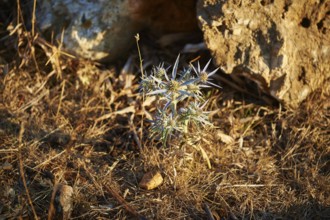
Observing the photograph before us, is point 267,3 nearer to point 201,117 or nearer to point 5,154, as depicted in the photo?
point 201,117

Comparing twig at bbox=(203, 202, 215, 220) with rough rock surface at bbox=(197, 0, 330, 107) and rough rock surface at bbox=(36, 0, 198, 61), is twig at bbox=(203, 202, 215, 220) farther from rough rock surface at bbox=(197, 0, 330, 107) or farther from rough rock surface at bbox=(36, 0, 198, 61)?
rough rock surface at bbox=(36, 0, 198, 61)

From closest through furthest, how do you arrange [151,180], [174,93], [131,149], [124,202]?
[174,93], [124,202], [151,180], [131,149]

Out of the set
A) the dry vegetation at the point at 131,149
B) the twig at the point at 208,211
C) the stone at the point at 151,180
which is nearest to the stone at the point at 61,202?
the dry vegetation at the point at 131,149

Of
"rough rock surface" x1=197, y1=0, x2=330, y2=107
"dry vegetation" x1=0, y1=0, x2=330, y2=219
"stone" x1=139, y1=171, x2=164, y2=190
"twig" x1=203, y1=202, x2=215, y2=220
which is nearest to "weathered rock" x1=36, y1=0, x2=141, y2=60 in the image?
"dry vegetation" x1=0, y1=0, x2=330, y2=219

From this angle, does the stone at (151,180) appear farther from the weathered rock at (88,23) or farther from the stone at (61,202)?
the weathered rock at (88,23)

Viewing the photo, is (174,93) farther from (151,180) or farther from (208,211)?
(208,211)

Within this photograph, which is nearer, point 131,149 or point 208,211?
point 208,211

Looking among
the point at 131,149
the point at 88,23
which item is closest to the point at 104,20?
the point at 88,23
